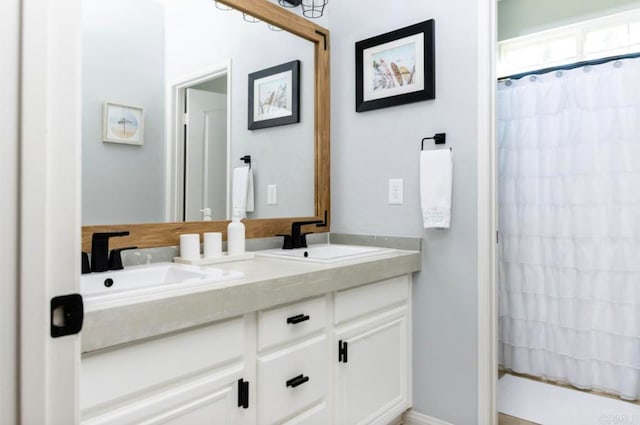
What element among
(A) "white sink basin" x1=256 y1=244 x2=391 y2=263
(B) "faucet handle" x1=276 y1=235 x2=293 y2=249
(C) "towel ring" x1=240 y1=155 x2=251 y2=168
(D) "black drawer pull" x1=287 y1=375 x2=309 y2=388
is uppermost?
(C) "towel ring" x1=240 y1=155 x2=251 y2=168

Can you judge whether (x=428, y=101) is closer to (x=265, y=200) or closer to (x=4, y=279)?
(x=265, y=200)

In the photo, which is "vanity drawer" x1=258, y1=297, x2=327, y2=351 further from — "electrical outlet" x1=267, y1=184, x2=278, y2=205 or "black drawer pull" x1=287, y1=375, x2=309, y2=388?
"electrical outlet" x1=267, y1=184, x2=278, y2=205

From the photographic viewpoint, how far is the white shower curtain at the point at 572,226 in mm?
2369

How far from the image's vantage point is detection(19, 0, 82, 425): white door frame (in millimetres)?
469

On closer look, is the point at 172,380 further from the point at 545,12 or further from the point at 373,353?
the point at 545,12

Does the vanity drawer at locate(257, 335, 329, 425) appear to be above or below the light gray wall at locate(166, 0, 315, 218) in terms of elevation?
below

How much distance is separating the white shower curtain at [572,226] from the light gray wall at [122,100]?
2.10 m

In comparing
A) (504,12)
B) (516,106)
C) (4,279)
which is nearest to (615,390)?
(516,106)

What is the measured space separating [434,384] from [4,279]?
1897 mm

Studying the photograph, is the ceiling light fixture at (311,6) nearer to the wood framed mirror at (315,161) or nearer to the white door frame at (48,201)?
the wood framed mirror at (315,161)

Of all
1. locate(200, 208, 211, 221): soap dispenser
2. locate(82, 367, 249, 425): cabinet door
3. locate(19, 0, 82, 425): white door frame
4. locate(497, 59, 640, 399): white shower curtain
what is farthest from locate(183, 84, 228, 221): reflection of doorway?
locate(497, 59, 640, 399): white shower curtain

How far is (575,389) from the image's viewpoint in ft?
8.23

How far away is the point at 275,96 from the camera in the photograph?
2189 mm

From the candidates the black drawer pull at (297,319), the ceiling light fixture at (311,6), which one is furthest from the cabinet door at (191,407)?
the ceiling light fixture at (311,6)
